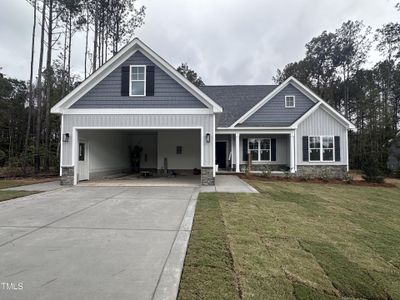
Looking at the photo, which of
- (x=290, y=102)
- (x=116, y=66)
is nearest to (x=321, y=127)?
(x=290, y=102)

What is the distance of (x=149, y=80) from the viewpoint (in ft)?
40.3

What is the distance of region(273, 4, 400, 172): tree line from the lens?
24209 millimetres

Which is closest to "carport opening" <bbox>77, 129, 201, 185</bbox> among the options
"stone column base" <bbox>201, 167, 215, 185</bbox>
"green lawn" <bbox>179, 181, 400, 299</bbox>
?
"stone column base" <bbox>201, 167, 215, 185</bbox>

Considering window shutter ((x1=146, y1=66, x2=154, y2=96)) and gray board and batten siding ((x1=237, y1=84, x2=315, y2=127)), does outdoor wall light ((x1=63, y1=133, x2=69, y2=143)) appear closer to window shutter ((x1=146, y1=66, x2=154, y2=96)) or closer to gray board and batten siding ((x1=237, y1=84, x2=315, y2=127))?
window shutter ((x1=146, y1=66, x2=154, y2=96))

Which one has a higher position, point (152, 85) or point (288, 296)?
point (152, 85)

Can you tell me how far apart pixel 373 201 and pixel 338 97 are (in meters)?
28.4

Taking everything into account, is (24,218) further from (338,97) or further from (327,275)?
(338,97)

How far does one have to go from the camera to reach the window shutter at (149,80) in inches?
480

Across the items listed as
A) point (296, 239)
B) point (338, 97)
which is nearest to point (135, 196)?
point (296, 239)

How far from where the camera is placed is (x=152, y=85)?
40.1 feet

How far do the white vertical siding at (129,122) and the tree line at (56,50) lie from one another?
6303 millimetres

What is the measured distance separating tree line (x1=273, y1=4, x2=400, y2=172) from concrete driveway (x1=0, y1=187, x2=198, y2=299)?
2220 cm

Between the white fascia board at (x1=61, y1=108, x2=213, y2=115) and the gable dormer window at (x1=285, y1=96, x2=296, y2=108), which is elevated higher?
the gable dormer window at (x1=285, y1=96, x2=296, y2=108)

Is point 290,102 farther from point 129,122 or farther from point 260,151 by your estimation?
point 129,122
